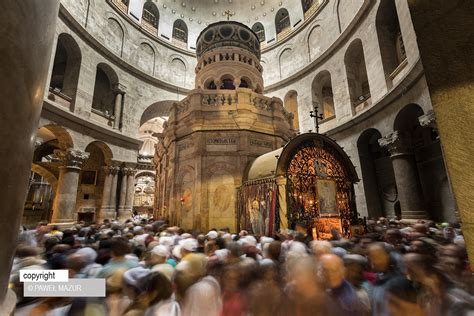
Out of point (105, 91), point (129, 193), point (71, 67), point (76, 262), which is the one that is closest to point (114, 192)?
point (129, 193)

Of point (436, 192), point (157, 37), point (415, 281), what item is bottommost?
point (415, 281)

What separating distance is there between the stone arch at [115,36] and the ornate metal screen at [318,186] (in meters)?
17.3

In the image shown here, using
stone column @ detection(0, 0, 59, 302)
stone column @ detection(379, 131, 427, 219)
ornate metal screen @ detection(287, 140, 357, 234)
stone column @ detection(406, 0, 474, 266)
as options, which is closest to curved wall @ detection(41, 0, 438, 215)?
stone column @ detection(379, 131, 427, 219)

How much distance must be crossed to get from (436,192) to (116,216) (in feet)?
64.0

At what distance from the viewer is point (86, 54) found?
15219 mm

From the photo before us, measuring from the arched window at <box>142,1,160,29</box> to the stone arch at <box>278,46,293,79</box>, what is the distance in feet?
41.1

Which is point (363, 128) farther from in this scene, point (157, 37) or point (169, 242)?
point (157, 37)

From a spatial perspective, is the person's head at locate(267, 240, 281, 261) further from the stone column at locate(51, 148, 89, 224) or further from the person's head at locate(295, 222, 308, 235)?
the stone column at locate(51, 148, 89, 224)

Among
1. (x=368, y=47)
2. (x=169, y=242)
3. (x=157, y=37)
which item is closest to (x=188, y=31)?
(x=157, y=37)

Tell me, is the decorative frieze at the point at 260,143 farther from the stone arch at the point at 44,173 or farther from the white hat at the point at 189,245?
the stone arch at the point at 44,173

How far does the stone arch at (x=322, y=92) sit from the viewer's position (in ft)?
60.2

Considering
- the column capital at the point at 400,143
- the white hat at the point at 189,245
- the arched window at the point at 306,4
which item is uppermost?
the arched window at the point at 306,4

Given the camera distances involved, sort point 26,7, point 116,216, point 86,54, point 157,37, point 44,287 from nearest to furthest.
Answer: point 26,7
point 44,287
point 86,54
point 116,216
point 157,37

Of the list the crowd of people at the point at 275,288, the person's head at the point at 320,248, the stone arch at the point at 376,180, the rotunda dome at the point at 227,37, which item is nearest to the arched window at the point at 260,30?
the rotunda dome at the point at 227,37
